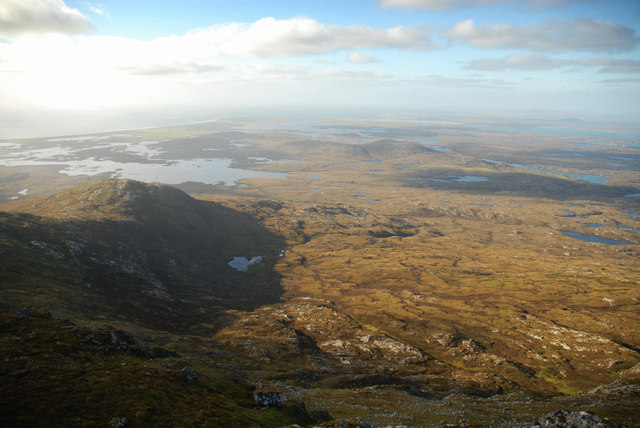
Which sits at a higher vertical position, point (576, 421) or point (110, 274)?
point (576, 421)

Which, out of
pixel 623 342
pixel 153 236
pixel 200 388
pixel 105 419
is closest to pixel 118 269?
pixel 153 236

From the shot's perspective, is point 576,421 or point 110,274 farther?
point 110,274

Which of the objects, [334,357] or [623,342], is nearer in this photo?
[334,357]

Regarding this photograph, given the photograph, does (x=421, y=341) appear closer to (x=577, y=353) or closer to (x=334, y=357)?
(x=334, y=357)

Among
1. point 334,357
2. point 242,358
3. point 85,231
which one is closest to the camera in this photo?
point 242,358

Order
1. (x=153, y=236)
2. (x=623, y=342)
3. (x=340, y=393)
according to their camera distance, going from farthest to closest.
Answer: (x=153, y=236) → (x=623, y=342) → (x=340, y=393)

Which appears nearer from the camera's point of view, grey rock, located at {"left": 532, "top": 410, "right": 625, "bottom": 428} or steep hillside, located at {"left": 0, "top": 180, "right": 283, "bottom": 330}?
grey rock, located at {"left": 532, "top": 410, "right": 625, "bottom": 428}

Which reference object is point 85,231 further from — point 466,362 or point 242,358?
point 466,362

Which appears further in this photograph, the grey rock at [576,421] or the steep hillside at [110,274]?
the steep hillside at [110,274]

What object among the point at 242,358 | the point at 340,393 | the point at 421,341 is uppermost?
the point at 340,393

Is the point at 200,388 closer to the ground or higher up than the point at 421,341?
higher up
